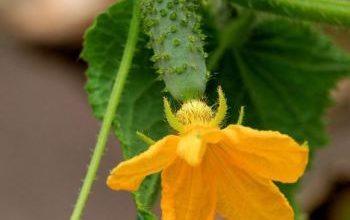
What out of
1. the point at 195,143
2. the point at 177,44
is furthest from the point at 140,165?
the point at 177,44

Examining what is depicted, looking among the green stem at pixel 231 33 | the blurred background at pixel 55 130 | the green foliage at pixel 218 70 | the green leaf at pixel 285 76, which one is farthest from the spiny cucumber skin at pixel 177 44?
the blurred background at pixel 55 130

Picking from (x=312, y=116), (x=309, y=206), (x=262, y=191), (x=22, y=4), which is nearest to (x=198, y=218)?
(x=262, y=191)

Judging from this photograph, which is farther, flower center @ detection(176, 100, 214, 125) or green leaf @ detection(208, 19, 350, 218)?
green leaf @ detection(208, 19, 350, 218)

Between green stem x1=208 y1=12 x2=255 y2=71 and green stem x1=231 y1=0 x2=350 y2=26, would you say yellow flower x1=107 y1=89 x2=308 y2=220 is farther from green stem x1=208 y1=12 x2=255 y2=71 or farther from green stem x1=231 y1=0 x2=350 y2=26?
green stem x1=208 y1=12 x2=255 y2=71

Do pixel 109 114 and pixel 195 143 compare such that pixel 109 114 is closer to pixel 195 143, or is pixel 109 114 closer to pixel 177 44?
pixel 177 44

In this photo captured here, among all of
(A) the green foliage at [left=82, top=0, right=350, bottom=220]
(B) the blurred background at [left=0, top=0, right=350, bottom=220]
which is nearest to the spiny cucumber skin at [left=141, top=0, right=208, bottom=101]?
(A) the green foliage at [left=82, top=0, right=350, bottom=220]
